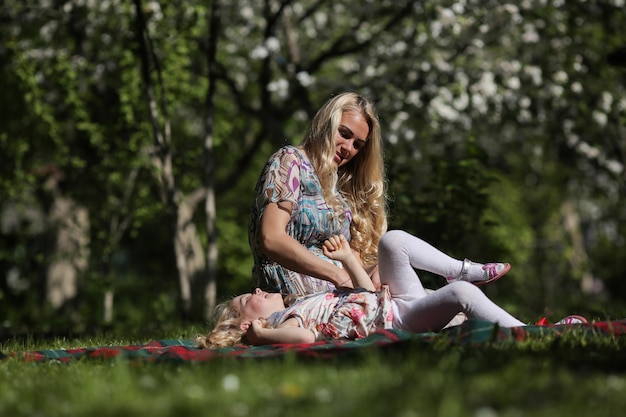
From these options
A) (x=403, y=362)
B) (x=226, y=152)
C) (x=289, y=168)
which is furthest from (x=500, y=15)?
(x=403, y=362)

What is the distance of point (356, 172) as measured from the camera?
5457mm

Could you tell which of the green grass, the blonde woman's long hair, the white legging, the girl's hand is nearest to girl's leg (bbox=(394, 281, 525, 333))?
the white legging

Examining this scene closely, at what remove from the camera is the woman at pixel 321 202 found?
4.70 m

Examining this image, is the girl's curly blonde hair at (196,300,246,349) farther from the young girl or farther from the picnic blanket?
the picnic blanket

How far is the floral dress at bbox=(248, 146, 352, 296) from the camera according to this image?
487 centimetres

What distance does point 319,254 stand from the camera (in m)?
4.92

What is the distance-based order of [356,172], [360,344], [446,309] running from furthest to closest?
[356,172] < [446,309] < [360,344]

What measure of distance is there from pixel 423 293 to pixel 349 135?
1.12 meters

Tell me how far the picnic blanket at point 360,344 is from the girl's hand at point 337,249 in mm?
441

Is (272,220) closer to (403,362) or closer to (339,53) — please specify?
(403,362)

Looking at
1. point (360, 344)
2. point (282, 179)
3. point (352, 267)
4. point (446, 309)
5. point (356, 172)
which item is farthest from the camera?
point (356, 172)

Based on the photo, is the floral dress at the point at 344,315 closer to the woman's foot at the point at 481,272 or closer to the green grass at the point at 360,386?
the woman's foot at the point at 481,272

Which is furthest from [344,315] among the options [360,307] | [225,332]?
[225,332]

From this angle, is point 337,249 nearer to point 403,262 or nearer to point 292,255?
point 292,255
